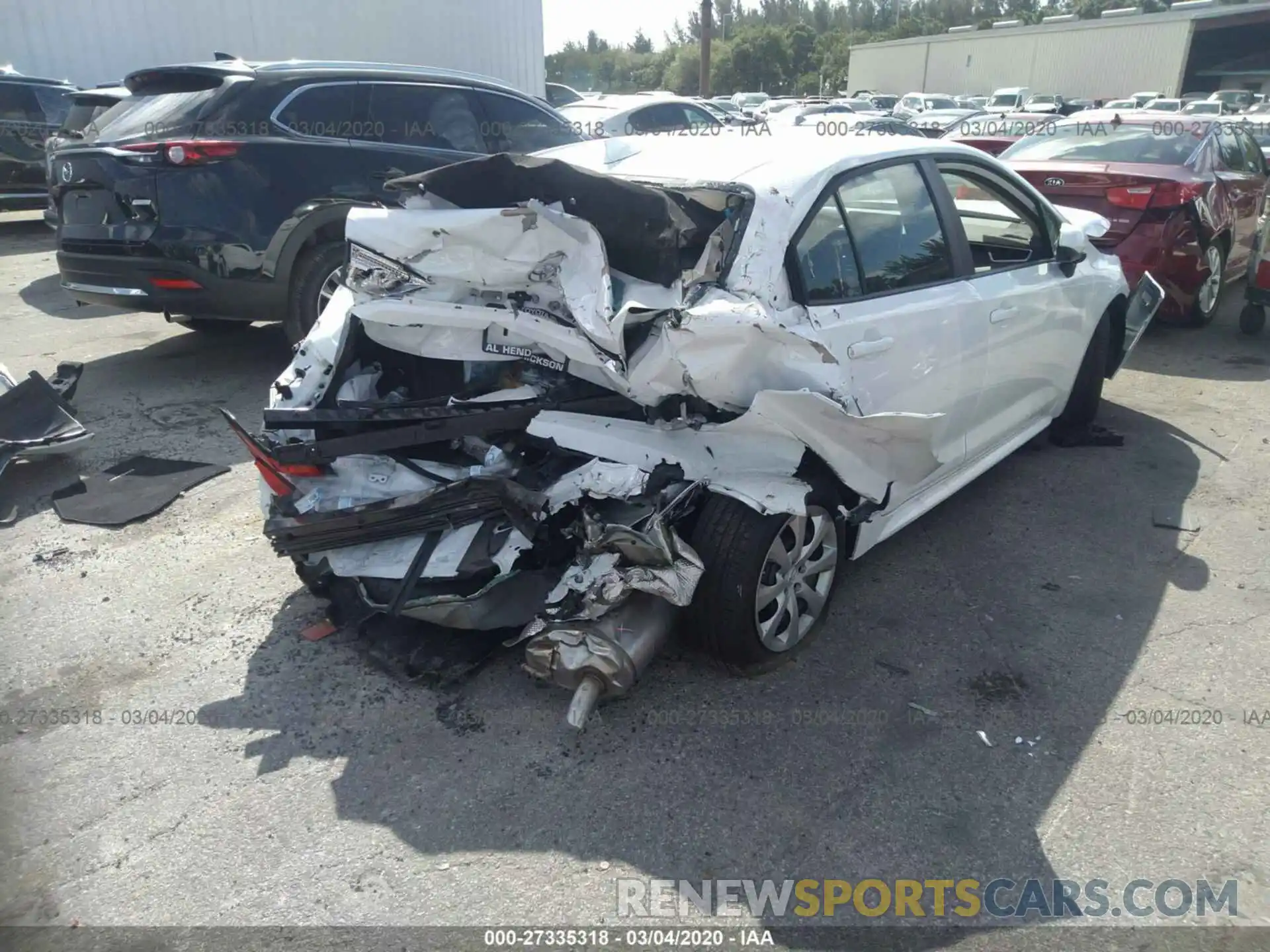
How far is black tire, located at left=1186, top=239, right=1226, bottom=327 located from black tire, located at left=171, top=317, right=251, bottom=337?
24.7ft

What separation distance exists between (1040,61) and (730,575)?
56.9 metres

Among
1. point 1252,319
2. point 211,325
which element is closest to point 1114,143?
point 1252,319

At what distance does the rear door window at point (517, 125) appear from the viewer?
7.11 meters

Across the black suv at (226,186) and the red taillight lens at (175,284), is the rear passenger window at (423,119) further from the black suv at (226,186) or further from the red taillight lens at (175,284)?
the red taillight lens at (175,284)

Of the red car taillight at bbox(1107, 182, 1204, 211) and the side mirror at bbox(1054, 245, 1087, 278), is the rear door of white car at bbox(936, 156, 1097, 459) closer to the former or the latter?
the side mirror at bbox(1054, 245, 1087, 278)

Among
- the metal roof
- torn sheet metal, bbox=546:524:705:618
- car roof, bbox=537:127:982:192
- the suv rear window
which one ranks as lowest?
torn sheet metal, bbox=546:524:705:618

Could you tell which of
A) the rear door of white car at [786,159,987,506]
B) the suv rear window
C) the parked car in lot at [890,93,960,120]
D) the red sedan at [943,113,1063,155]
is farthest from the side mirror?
the parked car in lot at [890,93,960,120]

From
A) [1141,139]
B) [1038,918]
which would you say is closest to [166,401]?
[1038,918]

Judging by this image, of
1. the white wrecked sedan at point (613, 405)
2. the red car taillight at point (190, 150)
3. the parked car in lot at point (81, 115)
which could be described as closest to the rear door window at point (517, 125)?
the red car taillight at point (190, 150)

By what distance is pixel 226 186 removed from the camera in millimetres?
5668

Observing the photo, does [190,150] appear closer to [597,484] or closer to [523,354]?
[523,354]

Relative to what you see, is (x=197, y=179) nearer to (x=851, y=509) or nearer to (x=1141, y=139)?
(x=851, y=509)

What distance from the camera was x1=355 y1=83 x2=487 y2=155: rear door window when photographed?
650 cm

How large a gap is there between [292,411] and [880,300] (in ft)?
7.12
